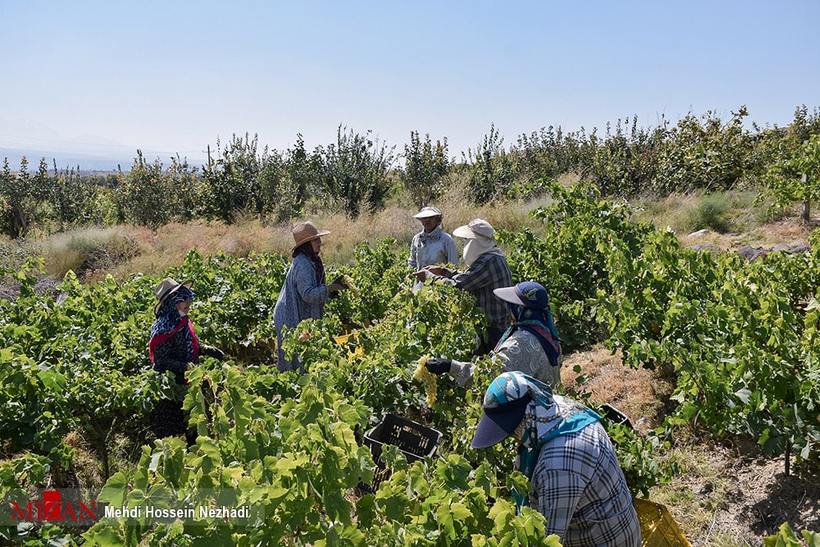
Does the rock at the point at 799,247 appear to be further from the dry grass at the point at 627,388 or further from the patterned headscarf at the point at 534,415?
the patterned headscarf at the point at 534,415

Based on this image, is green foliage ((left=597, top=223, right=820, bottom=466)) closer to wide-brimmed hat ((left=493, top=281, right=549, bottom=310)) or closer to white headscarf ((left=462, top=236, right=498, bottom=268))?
white headscarf ((left=462, top=236, right=498, bottom=268))

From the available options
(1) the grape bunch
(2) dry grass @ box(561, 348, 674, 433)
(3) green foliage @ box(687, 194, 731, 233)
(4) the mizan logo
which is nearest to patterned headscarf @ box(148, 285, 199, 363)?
(4) the mizan logo

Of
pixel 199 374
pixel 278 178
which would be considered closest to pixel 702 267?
pixel 199 374

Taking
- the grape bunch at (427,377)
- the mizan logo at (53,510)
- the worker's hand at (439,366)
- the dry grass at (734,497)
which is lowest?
the dry grass at (734,497)

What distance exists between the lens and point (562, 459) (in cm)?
211

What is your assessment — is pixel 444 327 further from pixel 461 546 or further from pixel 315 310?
pixel 461 546

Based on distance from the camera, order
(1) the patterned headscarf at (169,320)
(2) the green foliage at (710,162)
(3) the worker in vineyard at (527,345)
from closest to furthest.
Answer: (3) the worker in vineyard at (527,345), (1) the patterned headscarf at (169,320), (2) the green foliage at (710,162)

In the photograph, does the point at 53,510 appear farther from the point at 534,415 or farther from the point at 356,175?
the point at 356,175

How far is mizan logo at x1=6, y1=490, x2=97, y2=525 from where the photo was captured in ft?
8.11

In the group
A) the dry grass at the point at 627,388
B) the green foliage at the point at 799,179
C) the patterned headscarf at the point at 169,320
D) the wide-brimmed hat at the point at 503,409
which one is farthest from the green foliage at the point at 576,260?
the green foliage at the point at 799,179

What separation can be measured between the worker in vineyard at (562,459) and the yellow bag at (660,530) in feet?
1.53

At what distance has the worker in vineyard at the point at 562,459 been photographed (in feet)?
6.95

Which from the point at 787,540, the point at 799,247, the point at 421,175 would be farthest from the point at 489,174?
the point at 787,540

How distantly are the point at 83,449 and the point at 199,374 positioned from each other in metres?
3.35
